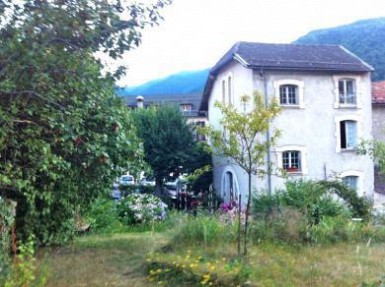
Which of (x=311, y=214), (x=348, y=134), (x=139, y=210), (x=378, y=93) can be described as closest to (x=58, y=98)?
(x=311, y=214)

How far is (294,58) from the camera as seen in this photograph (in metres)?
23.8

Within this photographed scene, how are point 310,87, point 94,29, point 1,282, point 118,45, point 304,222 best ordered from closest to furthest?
point 1,282 < point 94,29 < point 118,45 < point 304,222 < point 310,87

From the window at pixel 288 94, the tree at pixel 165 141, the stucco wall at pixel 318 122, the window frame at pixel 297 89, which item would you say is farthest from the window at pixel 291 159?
the tree at pixel 165 141

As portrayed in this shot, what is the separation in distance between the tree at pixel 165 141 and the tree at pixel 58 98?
19832 mm

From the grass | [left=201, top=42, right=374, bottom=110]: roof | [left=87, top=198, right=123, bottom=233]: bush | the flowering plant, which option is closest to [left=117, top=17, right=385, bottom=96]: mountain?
[left=201, top=42, right=374, bottom=110]: roof

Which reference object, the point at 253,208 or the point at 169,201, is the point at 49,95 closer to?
the point at 253,208

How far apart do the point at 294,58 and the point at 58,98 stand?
19793 millimetres

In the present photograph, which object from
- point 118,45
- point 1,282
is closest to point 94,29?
point 118,45

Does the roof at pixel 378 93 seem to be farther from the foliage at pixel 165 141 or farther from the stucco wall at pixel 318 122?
the foliage at pixel 165 141

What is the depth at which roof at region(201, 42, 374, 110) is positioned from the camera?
22641 millimetres

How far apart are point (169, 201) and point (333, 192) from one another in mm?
14408

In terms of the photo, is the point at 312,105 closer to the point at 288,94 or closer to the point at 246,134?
the point at 288,94

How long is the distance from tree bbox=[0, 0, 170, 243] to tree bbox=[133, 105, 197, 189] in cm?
1983

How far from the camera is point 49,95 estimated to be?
533 cm
